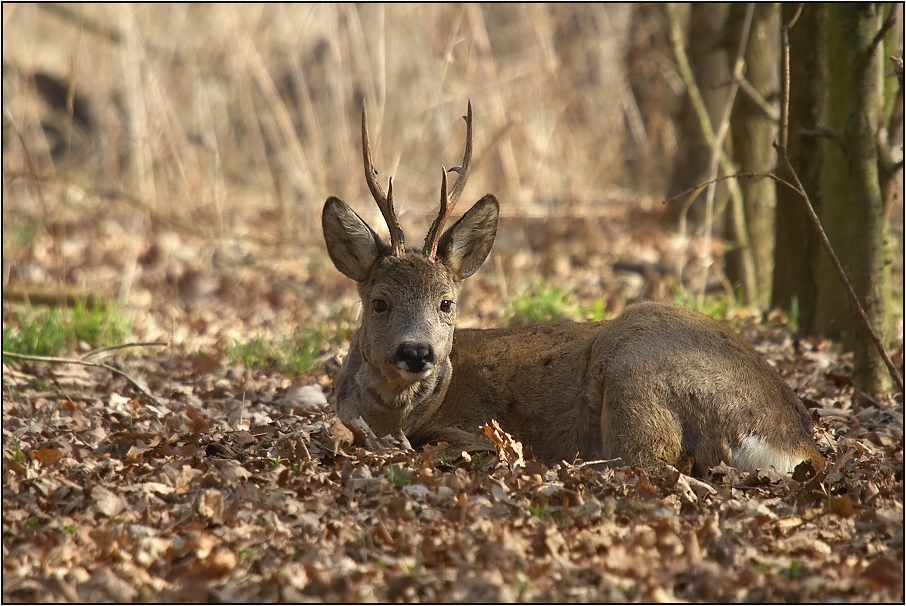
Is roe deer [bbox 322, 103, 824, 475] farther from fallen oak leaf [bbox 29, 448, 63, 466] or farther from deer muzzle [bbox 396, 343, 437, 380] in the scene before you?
fallen oak leaf [bbox 29, 448, 63, 466]

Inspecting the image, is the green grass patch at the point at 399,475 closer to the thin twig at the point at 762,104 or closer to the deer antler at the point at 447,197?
the deer antler at the point at 447,197

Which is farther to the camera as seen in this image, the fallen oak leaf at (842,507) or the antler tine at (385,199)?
the antler tine at (385,199)

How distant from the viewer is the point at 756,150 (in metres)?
9.10

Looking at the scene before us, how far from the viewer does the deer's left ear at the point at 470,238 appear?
5320mm

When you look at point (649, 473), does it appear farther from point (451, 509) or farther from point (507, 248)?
point (507, 248)

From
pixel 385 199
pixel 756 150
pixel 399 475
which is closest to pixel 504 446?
pixel 399 475

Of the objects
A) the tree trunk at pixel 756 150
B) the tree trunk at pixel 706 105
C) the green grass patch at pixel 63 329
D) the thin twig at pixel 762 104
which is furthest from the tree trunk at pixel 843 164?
the green grass patch at pixel 63 329

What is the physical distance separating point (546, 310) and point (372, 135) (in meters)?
2.65

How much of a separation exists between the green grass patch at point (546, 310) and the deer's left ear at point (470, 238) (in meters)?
2.12

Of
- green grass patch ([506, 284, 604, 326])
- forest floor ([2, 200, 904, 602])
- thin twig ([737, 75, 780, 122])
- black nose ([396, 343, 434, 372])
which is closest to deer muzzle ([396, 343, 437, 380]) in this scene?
black nose ([396, 343, 434, 372])

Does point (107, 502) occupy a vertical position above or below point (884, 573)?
above

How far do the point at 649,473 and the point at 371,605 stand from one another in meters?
1.89

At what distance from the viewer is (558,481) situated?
14.6 feet

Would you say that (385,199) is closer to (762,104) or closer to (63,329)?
(63,329)
